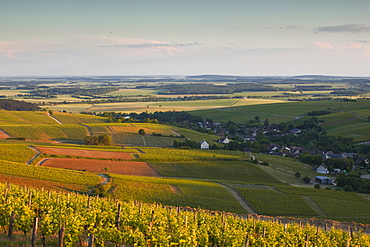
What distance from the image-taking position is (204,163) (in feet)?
265

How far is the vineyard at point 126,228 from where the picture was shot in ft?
72.8

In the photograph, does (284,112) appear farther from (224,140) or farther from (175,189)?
(175,189)

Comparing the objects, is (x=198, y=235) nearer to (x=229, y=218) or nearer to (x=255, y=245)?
(x=255, y=245)

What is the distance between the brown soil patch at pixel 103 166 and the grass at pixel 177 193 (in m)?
6.69

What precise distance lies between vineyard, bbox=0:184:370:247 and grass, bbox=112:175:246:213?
63.9 ft

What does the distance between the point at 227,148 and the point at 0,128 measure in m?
64.1

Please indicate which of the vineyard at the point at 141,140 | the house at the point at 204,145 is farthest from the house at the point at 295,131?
the vineyard at the point at 141,140

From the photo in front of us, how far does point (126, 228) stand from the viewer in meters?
23.6

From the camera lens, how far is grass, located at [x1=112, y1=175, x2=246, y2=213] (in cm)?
4988

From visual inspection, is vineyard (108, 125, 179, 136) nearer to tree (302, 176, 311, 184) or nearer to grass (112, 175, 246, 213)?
tree (302, 176, 311, 184)

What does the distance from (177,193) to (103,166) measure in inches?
821

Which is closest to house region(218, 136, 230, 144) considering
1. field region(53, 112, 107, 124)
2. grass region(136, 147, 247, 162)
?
grass region(136, 147, 247, 162)

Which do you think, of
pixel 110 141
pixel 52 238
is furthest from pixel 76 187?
pixel 110 141

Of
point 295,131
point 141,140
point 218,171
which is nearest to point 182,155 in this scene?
point 218,171
